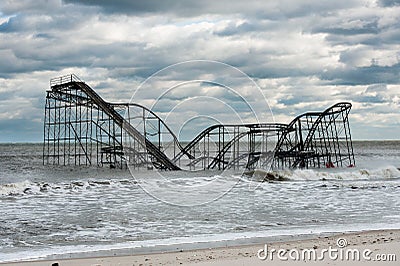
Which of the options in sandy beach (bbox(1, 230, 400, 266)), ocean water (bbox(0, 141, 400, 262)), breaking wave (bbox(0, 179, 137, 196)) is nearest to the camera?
sandy beach (bbox(1, 230, 400, 266))

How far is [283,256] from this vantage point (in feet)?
31.0

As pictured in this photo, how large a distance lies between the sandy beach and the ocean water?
4.35 feet

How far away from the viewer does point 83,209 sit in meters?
18.2

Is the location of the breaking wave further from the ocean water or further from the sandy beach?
A: the sandy beach

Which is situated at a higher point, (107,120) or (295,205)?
(107,120)

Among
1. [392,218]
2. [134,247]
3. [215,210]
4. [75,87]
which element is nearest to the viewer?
[134,247]

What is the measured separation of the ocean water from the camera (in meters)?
12.4

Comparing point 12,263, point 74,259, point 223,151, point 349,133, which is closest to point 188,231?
point 74,259

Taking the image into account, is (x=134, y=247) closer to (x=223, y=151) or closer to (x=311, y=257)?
(x=311, y=257)

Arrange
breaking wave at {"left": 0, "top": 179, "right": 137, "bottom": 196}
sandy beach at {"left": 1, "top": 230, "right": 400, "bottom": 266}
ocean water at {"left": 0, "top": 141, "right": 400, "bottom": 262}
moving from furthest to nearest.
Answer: breaking wave at {"left": 0, "top": 179, "right": 137, "bottom": 196}, ocean water at {"left": 0, "top": 141, "right": 400, "bottom": 262}, sandy beach at {"left": 1, "top": 230, "right": 400, "bottom": 266}

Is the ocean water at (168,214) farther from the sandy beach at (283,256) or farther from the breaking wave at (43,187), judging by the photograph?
the sandy beach at (283,256)

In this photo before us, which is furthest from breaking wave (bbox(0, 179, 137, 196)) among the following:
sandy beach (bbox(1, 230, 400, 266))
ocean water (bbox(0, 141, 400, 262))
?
sandy beach (bbox(1, 230, 400, 266))

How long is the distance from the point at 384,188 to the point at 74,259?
18708mm

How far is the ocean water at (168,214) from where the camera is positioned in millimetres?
12359
